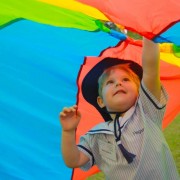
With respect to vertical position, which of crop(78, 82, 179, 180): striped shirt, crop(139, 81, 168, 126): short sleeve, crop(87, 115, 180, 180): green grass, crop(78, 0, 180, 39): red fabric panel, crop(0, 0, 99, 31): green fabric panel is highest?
crop(87, 115, 180, 180): green grass

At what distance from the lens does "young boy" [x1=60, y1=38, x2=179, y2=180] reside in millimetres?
1863

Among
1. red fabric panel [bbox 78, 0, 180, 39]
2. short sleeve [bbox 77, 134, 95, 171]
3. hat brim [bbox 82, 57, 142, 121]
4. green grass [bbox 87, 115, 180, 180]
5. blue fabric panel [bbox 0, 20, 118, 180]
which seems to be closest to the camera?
red fabric panel [bbox 78, 0, 180, 39]

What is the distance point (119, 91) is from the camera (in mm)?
1961

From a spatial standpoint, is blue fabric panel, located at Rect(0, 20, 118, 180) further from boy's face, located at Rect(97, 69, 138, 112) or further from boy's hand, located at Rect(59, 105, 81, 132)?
boy's hand, located at Rect(59, 105, 81, 132)

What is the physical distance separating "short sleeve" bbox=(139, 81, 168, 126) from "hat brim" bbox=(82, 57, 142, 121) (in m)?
0.19

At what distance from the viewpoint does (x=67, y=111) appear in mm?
1896

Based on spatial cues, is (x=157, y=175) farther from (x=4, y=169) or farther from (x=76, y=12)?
(x=4, y=169)

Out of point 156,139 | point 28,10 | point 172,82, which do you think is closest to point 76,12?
point 28,10

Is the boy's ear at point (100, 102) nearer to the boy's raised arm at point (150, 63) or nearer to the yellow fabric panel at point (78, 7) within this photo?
the boy's raised arm at point (150, 63)

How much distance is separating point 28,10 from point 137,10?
44 centimetres

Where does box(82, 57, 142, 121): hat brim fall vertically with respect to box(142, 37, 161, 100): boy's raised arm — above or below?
above

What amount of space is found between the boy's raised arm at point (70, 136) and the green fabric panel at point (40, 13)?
0.34 metres

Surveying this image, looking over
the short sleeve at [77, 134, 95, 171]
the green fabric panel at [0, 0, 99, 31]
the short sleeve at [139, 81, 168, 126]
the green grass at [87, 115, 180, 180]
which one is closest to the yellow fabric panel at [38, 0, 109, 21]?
the green fabric panel at [0, 0, 99, 31]

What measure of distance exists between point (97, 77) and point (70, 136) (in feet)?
1.11
